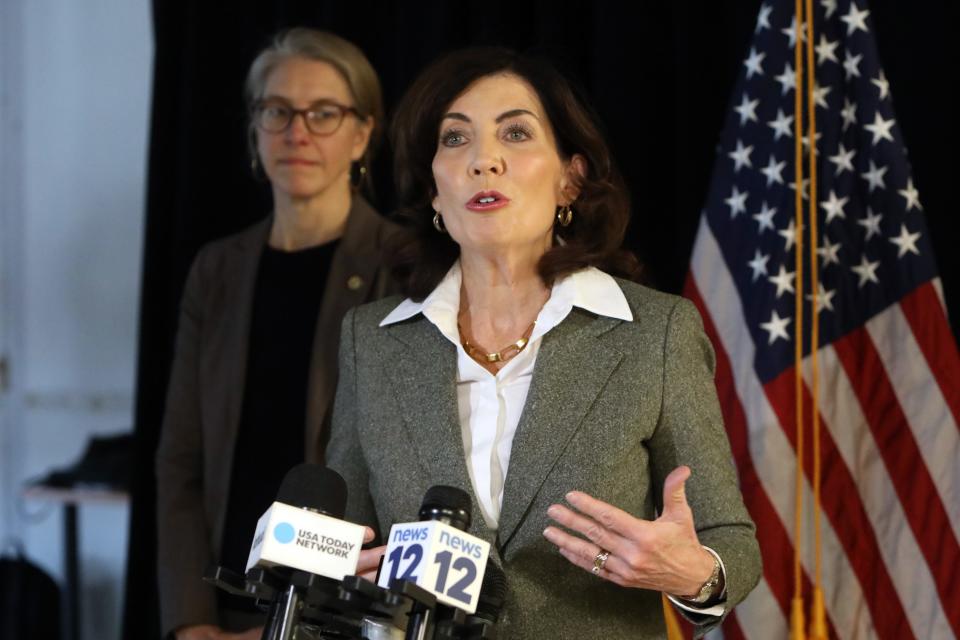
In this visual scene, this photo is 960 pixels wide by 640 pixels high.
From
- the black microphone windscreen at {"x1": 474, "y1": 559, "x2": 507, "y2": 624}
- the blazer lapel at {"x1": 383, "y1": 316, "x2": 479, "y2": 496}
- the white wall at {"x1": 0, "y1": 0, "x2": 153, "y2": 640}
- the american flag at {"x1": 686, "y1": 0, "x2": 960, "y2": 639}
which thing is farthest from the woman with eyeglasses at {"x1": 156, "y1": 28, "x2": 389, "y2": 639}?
the white wall at {"x1": 0, "y1": 0, "x2": 153, "y2": 640}

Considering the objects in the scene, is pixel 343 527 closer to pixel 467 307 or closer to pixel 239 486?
pixel 467 307

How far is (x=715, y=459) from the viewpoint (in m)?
1.78

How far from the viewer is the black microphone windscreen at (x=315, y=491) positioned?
143 cm

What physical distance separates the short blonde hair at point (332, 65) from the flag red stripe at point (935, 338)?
1.29 m

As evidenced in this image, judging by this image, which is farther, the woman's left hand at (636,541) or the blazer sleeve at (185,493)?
the blazer sleeve at (185,493)

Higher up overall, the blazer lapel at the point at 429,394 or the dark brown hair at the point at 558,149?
the dark brown hair at the point at 558,149

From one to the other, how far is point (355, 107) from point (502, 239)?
1.03 meters

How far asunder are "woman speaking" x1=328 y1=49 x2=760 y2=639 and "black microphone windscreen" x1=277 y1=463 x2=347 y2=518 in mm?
241

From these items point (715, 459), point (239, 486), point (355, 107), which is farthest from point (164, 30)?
point (715, 459)

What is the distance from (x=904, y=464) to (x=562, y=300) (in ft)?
3.32

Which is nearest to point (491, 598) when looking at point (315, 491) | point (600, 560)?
point (600, 560)

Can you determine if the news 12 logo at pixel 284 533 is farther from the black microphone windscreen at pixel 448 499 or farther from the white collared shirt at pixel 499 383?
the white collared shirt at pixel 499 383

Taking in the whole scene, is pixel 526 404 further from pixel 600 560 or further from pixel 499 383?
pixel 600 560

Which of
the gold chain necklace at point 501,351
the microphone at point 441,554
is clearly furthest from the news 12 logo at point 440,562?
the gold chain necklace at point 501,351
